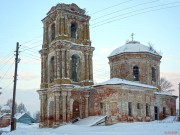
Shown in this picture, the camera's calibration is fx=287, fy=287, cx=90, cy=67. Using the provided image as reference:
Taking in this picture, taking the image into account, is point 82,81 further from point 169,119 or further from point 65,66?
point 169,119

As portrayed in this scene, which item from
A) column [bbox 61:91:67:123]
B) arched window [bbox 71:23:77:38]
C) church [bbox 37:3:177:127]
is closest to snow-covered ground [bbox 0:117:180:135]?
column [bbox 61:91:67:123]

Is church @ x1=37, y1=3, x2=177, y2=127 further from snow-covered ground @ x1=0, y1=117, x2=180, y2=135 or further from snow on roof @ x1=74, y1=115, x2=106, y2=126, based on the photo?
snow-covered ground @ x1=0, y1=117, x2=180, y2=135

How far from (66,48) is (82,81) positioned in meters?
4.19

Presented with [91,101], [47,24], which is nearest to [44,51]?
[47,24]

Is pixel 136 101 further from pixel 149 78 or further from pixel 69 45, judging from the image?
pixel 69 45

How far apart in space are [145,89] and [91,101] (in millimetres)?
6208

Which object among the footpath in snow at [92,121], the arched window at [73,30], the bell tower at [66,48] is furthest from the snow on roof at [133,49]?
the footpath in snow at [92,121]

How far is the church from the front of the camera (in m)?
30.0

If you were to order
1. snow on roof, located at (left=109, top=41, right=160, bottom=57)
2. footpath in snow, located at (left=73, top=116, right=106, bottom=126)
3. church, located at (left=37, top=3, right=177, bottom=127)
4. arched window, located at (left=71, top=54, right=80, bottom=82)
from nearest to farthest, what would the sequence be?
footpath in snow, located at (left=73, top=116, right=106, bottom=126)
church, located at (left=37, top=3, right=177, bottom=127)
arched window, located at (left=71, top=54, right=80, bottom=82)
snow on roof, located at (left=109, top=41, right=160, bottom=57)

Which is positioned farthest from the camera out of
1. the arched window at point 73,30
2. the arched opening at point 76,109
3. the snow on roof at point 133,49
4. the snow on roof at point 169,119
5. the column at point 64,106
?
the snow on roof at point 133,49

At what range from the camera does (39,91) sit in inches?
1351

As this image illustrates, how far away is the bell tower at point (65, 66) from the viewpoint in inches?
1196

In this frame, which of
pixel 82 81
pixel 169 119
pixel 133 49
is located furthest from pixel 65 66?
pixel 169 119

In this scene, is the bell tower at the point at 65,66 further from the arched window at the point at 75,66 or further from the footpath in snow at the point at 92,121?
the footpath in snow at the point at 92,121
